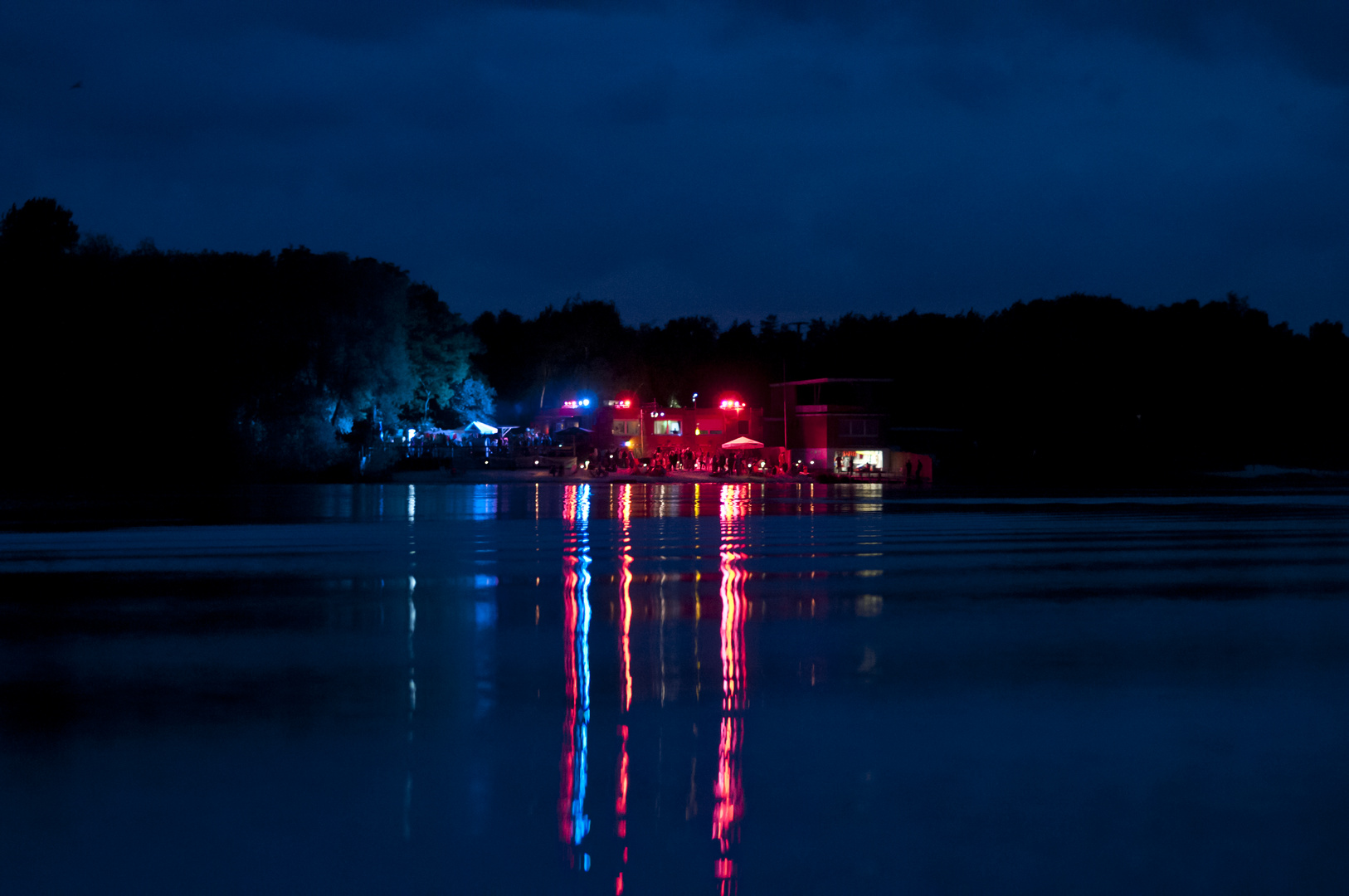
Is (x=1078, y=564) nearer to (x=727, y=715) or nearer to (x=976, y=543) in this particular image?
(x=976, y=543)

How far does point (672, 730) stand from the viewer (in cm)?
688

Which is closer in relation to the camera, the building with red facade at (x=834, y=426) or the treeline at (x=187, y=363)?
the treeline at (x=187, y=363)

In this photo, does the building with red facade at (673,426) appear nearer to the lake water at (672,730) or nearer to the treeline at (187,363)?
the treeline at (187,363)

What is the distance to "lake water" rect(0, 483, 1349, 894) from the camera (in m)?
4.86

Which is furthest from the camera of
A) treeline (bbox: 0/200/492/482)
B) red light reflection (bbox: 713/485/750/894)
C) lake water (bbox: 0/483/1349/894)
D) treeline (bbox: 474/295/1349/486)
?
treeline (bbox: 474/295/1349/486)

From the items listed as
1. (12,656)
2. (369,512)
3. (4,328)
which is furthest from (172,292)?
(12,656)

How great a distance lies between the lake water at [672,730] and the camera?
4855 millimetres

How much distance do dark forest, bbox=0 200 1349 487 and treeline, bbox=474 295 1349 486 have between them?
0.56ft

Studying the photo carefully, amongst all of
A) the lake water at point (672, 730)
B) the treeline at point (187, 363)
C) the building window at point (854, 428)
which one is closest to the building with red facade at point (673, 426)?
the building window at point (854, 428)

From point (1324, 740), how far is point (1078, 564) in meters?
9.50

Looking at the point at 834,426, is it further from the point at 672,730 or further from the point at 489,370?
the point at 672,730

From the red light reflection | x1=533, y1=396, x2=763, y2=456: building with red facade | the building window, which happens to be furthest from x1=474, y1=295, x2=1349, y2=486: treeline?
the red light reflection

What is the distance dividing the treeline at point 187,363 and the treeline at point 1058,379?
96.2ft

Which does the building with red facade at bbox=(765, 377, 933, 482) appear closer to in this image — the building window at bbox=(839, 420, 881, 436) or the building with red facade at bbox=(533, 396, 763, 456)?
the building window at bbox=(839, 420, 881, 436)
